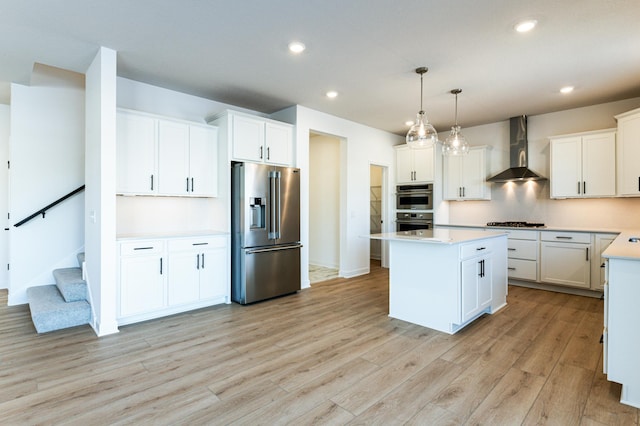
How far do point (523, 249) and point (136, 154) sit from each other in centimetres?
560

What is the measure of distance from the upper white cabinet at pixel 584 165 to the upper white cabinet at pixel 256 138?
4.10m

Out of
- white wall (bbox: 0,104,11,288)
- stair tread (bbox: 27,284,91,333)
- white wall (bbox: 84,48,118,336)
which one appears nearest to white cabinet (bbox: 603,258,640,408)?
white wall (bbox: 84,48,118,336)

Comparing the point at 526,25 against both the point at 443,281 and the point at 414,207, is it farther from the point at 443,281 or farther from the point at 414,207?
the point at 414,207

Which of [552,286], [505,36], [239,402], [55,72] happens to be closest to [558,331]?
[552,286]

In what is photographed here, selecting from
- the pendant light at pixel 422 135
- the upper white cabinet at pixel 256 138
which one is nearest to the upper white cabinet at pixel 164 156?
the upper white cabinet at pixel 256 138

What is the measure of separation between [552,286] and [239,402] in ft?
16.4

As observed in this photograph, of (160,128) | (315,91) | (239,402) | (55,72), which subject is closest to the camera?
(239,402)

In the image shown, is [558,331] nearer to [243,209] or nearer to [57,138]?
[243,209]

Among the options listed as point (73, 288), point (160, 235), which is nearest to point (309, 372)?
point (160, 235)

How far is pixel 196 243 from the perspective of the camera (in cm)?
389

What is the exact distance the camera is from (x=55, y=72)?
4.07 m

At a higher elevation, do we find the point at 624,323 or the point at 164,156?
the point at 164,156

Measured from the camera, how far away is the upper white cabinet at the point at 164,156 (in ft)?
11.8

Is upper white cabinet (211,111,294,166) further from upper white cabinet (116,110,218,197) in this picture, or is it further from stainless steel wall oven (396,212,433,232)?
stainless steel wall oven (396,212,433,232)
